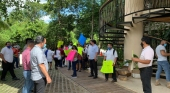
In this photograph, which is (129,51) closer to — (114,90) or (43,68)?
(114,90)

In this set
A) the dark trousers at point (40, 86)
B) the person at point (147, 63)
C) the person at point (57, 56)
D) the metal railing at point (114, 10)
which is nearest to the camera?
the dark trousers at point (40, 86)

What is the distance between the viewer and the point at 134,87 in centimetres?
727

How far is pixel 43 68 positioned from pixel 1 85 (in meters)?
4.39

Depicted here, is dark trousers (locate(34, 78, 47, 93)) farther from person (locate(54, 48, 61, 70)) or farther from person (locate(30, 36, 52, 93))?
person (locate(54, 48, 61, 70))

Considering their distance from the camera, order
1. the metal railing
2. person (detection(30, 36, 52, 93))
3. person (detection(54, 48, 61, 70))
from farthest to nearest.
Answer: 1. person (detection(54, 48, 61, 70))
2. the metal railing
3. person (detection(30, 36, 52, 93))

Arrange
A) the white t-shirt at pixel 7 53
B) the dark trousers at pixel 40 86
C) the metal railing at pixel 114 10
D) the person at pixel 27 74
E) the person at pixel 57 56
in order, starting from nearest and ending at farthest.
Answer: the dark trousers at pixel 40 86
the person at pixel 27 74
the white t-shirt at pixel 7 53
the metal railing at pixel 114 10
the person at pixel 57 56

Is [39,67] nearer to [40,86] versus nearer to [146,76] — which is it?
[40,86]

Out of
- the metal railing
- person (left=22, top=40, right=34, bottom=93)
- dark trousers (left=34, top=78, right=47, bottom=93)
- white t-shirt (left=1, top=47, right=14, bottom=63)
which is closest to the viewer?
dark trousers (left=34, top=78, right=47, bottom=93)

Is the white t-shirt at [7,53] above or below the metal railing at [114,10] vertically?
below

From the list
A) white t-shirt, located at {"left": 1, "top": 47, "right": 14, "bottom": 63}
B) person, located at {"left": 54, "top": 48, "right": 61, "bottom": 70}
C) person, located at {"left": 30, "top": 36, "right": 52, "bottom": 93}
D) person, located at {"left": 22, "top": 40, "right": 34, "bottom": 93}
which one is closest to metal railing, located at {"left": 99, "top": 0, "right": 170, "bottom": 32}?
person, located at {"left": 54, "top": 48, "right": 61, "bottom": 70}

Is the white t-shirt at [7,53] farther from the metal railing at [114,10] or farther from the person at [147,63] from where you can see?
the person at [147,63]

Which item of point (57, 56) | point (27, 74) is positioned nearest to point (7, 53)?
point (27, 74)

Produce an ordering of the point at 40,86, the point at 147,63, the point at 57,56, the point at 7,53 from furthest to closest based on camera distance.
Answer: the point at 57,56
the point at 7,53
the point at 147,63
the point at 40,86

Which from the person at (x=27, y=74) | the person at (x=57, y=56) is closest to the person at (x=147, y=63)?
the person at (x=27, y=74)
